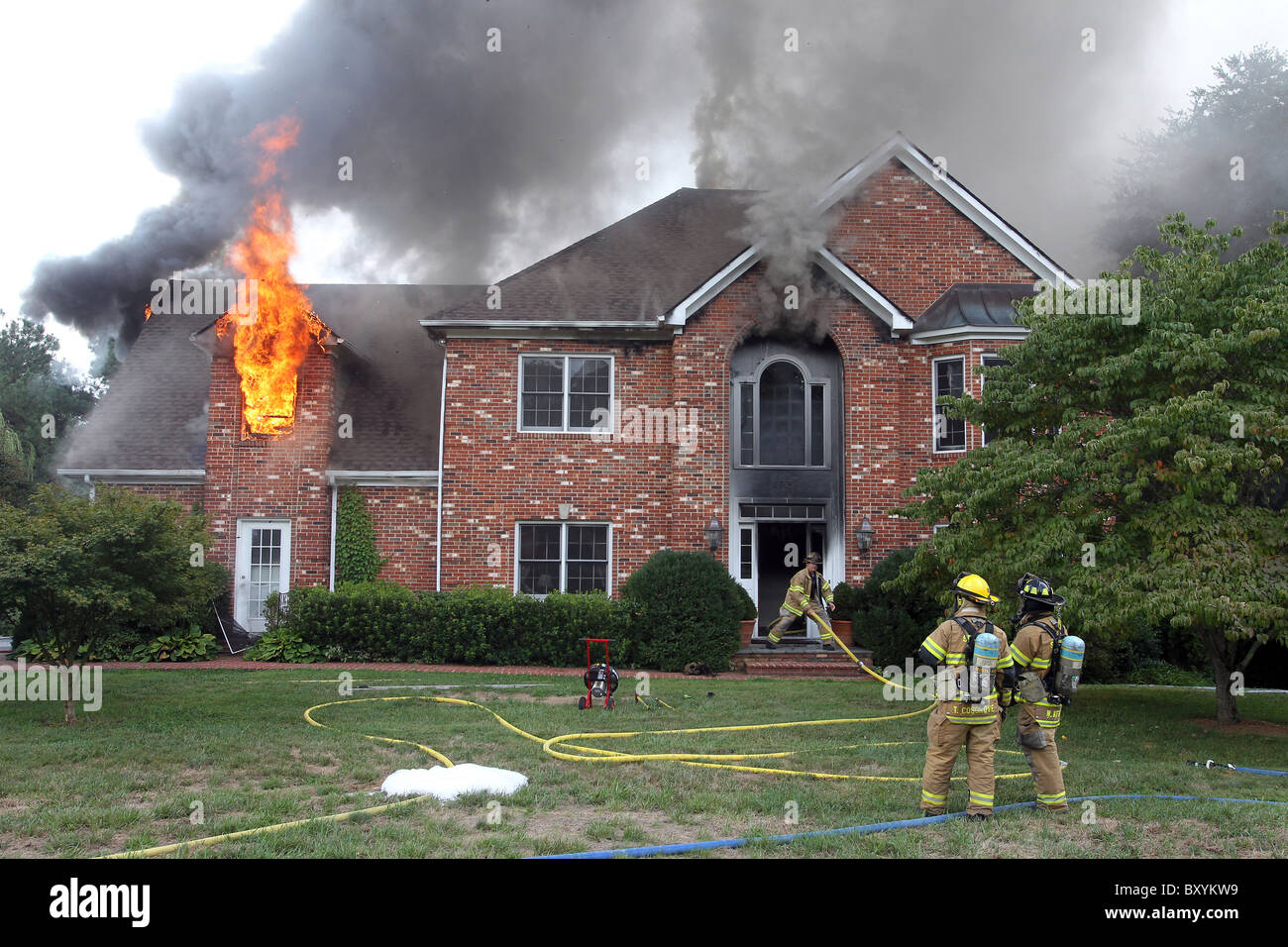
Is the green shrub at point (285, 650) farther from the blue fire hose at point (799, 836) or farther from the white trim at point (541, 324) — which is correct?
the blue fire hose at point (799, 836)

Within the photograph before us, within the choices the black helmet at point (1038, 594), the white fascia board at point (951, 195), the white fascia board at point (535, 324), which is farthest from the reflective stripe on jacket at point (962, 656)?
the white fascia board at point (951, 195)

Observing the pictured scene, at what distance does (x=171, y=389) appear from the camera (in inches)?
797

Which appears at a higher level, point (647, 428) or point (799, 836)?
point (647, 428)

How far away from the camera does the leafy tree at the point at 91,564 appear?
9.53 metres

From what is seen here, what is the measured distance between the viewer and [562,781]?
7.62 m

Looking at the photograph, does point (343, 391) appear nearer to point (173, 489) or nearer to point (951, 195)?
point (173, 489)

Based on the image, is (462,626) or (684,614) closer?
(684,614)

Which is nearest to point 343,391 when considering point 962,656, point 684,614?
point 684,614

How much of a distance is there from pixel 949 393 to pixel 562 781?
12.3 m

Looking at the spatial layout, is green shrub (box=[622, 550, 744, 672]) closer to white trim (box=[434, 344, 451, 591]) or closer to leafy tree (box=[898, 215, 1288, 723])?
white trim (box=[434, 344, 451, 591])

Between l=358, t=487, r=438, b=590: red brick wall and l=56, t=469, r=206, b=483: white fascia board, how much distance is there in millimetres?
3193

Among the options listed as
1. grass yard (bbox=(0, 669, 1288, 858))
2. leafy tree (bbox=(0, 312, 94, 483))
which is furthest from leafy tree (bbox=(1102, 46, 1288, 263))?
leafy tree (bbox=(0, 312, 94, 483))

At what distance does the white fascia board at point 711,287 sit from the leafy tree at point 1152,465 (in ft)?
21.1

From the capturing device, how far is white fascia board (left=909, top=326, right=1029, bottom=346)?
1698 cm
